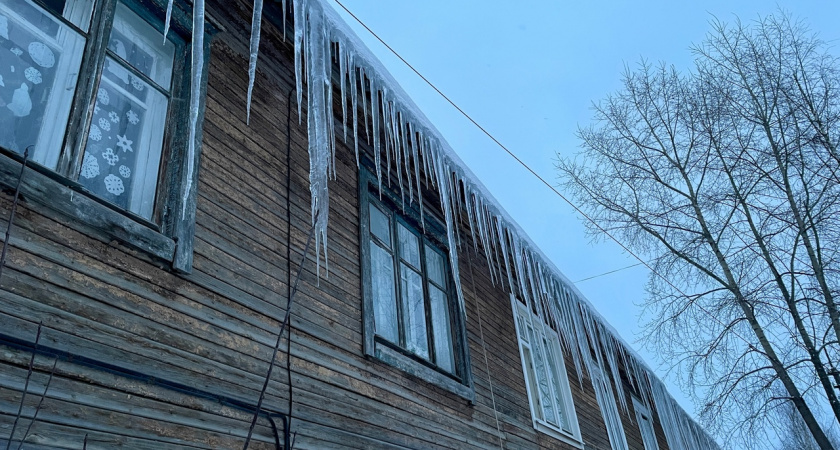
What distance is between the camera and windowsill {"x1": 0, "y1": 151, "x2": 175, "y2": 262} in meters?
2.10

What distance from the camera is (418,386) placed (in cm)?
400

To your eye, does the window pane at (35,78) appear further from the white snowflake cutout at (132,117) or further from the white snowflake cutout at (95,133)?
the white snowflake cutout at (132,117)

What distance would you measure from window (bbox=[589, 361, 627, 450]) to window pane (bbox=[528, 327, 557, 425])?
1507 mm

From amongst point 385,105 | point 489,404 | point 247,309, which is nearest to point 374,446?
point 247,309

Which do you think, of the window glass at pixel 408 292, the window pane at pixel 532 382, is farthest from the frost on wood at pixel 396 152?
the window pane at pixel 532 382

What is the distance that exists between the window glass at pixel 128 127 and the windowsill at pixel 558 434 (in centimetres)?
427

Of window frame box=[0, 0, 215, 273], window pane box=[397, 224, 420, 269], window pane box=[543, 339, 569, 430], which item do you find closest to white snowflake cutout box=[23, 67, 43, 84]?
window frame box=[0, 0, 215, 273]

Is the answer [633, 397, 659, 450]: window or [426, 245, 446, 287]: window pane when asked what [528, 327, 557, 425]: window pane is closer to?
[426, 245, 446, 287]: window pane

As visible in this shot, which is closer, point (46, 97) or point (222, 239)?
point (46, 97)

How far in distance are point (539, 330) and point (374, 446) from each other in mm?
4011

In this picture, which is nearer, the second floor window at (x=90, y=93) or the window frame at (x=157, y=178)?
the window frame at (x=157, y=178)

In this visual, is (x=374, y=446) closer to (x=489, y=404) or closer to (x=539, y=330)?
(x=489, y=404)

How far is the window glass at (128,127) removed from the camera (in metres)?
2.55

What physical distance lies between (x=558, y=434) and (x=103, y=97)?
5195mm
